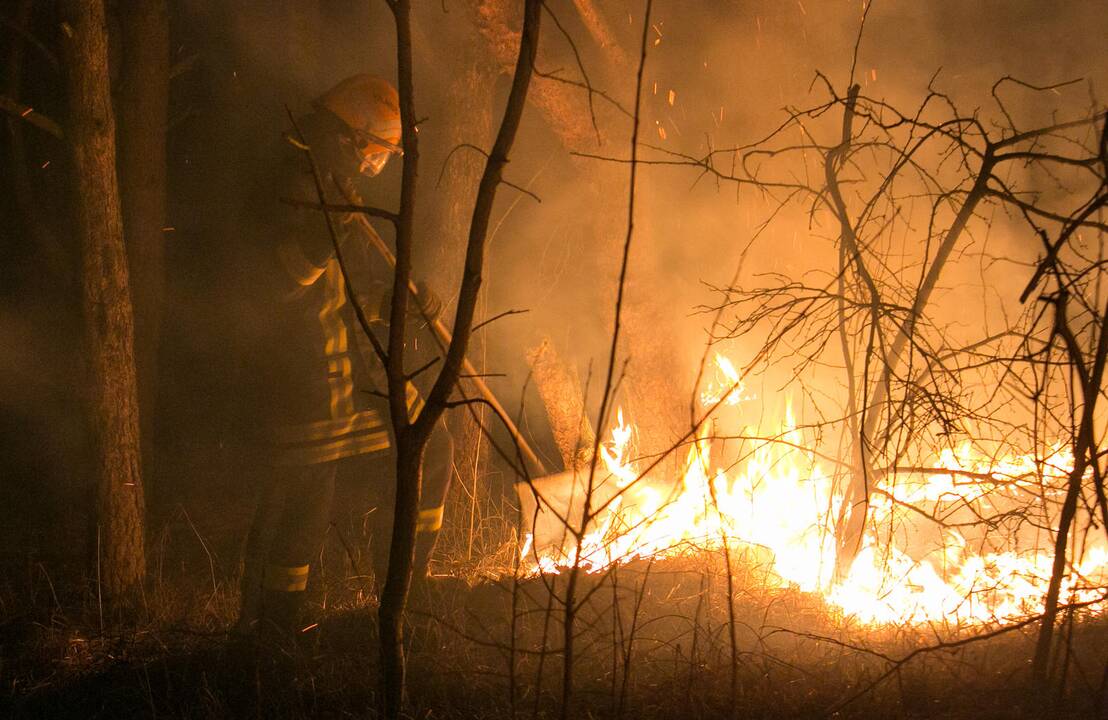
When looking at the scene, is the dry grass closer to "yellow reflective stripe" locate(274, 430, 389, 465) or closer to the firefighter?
the firefighter

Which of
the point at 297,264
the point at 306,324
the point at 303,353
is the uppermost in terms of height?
the point at 297,264

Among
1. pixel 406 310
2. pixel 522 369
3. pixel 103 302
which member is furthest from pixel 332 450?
pixel 522 369

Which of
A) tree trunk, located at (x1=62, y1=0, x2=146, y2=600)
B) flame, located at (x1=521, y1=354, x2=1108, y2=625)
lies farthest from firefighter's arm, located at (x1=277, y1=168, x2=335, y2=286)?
flame, located at (x1=521, y1=354, x2=1108, y2=625)

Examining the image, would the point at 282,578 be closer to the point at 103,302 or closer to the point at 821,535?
the point at 103,302

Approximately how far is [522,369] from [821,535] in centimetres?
237

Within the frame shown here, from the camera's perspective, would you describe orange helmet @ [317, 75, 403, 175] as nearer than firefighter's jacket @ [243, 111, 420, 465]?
No

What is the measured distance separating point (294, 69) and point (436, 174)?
986mm

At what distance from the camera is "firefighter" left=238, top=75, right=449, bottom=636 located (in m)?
3.38

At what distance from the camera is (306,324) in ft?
11.6

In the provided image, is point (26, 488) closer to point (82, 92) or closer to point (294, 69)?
point (82, 92)

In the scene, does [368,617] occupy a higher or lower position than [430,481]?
lower

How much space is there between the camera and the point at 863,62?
21.7ft

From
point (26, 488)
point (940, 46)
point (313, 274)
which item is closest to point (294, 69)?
point (313, 274)

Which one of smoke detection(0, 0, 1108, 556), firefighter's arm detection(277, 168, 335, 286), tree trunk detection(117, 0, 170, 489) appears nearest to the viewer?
firefighter's arm detection(277, 168, 335, 286)
